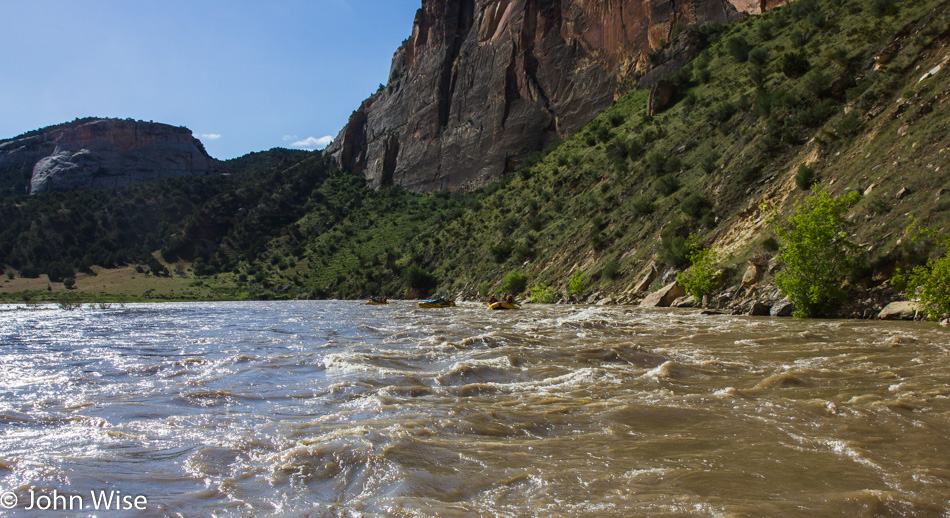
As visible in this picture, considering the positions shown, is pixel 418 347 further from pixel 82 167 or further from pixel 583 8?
pixel 82 167

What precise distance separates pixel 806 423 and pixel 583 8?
89.8m

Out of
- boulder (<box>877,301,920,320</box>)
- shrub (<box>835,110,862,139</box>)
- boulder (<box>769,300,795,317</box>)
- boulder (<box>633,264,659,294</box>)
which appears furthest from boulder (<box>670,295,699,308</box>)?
shrub (<box>835,110,862,139</box>)

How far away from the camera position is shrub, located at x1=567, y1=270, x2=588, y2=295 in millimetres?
38500

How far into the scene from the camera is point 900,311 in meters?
17.9

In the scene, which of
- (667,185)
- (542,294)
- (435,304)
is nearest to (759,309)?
(667,185)

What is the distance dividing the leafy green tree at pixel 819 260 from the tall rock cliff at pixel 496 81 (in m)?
52.7

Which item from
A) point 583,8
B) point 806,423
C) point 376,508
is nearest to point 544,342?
point 806,423

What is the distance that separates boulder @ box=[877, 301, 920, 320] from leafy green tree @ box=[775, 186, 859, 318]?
1.57 metres

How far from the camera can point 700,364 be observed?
10812 mm

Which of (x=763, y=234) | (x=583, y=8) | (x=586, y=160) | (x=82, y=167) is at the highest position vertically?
(x=583, y=8)

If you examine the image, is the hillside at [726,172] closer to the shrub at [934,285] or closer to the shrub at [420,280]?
the shrub at [420,280]

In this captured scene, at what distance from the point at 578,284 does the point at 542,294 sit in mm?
4488

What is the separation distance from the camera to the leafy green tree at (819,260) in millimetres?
19875

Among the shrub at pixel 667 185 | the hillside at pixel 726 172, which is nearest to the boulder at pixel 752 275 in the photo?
the hillside at pixel 726 172
